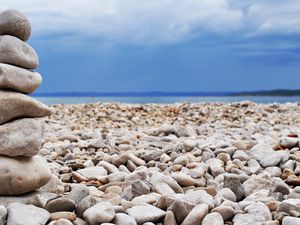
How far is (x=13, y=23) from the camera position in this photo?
4234mm

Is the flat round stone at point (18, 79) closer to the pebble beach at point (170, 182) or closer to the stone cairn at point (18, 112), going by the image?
the stone cairn at point (18, 112)

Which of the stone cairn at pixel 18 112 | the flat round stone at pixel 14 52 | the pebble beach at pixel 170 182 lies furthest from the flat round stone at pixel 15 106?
the pebble beach at pixel 170 182

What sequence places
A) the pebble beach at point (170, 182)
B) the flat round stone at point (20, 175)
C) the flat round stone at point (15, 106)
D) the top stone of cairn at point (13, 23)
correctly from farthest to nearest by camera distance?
1. the top stone of cairn at point (13, 23)
2. the flat round stone at point (15, 106)
3. the flat round stone at point (20, 175)
4. the pebble beach at point (170, 182)

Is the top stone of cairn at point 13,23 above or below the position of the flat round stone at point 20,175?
above

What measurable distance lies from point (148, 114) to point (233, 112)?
2.41m

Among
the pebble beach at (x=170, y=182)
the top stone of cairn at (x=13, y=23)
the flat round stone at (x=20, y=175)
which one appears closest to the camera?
the pebble beach at (x=170, y=182)

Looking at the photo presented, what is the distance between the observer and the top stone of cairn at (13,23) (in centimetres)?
424

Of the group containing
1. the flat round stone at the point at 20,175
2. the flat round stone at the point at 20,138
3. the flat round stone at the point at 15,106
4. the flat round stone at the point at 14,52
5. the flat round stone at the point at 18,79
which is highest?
the flat round stone at the point at 14,52

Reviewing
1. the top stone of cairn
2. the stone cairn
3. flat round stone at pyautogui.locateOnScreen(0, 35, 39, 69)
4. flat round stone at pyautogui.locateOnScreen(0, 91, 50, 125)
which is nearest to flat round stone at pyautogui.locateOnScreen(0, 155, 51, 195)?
the stone cairn

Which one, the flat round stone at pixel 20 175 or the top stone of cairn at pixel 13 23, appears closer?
the flat round stone at pixel 20 175

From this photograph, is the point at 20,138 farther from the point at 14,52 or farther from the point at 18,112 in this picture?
the point at 14,52

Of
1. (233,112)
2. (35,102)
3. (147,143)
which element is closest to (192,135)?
(147,143)

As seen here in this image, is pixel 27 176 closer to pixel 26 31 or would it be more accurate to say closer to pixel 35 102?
pixel 35 102

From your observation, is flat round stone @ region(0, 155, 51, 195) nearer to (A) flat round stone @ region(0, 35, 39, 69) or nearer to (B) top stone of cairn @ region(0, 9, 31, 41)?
(A) flat round stone @ region(0, 35, 39, 69)
